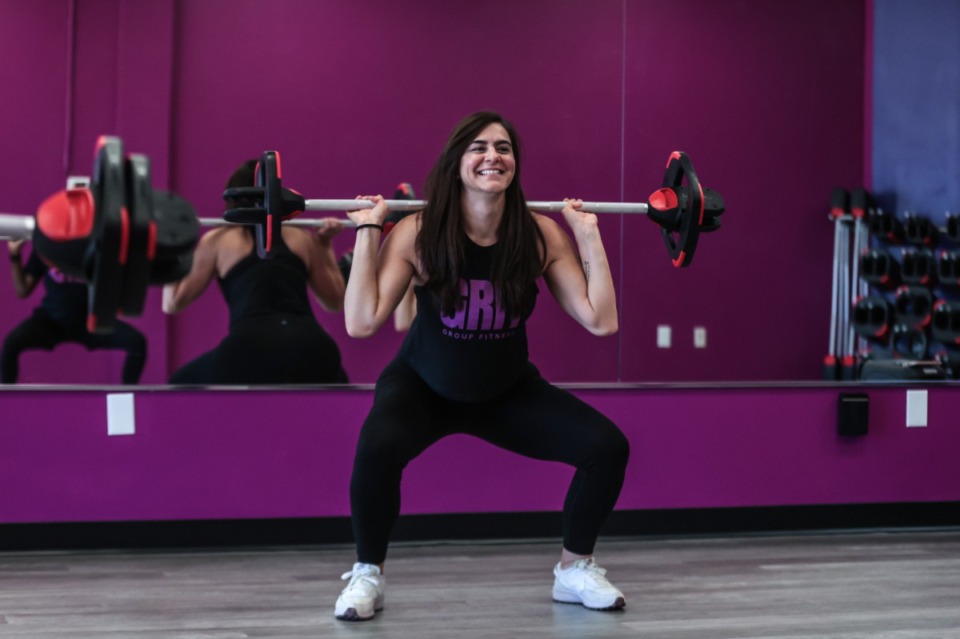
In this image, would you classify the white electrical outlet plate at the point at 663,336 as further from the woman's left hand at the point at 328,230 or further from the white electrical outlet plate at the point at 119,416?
the white electrical outlet plate at the point at 119,416

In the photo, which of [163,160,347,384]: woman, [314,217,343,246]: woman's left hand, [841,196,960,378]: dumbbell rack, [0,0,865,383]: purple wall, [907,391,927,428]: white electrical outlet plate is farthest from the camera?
[841,196,960,378]: dumbbell rack

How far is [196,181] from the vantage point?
4.42 meters

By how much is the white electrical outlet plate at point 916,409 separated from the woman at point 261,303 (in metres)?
1.97

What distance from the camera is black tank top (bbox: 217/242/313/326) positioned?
388 cm

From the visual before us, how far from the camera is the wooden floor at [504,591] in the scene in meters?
2.72

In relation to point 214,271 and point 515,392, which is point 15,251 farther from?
point 515,392

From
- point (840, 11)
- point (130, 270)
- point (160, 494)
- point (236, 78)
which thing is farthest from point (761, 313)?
point (130, 270)

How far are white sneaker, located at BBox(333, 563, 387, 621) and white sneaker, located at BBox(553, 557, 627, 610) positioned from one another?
1.50 ft

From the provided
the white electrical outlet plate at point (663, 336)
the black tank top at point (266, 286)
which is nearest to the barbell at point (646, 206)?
the black tank top at point (266, 286)

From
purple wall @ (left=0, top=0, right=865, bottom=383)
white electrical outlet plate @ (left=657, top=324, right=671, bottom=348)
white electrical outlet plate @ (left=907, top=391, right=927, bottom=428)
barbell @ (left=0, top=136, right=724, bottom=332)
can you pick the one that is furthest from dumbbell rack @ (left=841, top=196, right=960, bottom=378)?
barbell @ (left=0, top=136, right=724, bottom=332)

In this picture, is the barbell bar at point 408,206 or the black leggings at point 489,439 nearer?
the black leggings at point 489,439

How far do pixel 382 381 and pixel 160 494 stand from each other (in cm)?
99

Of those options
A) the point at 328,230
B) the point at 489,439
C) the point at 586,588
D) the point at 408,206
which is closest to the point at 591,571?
the point at 586,588

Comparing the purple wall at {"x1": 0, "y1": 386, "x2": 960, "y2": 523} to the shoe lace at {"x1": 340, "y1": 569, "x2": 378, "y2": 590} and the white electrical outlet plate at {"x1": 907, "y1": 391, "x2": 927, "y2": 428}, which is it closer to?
the white electrical outlet plate at {"x1": 907, "y1": 391, "x2": 927, "y2": 428}
